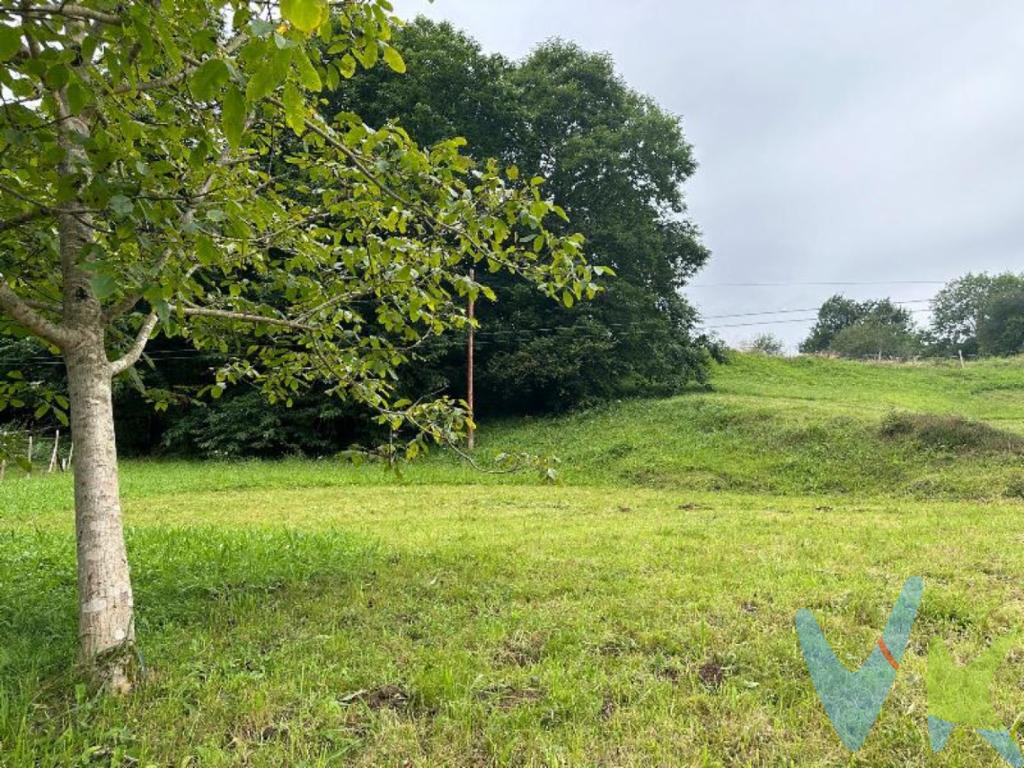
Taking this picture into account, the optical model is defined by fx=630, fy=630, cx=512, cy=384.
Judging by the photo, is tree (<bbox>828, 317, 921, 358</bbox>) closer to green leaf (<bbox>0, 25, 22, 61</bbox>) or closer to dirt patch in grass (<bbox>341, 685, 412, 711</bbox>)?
dirt patch in grass (<bbox>341, 685, 412, 711</bbox>)

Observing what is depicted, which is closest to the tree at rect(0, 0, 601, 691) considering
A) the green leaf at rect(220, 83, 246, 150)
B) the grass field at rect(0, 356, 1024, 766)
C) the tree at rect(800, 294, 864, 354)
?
the green leaf at rect(220, 83, 246, 150)

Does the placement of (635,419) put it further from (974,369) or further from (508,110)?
(974,369)

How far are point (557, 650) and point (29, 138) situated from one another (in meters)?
2.85

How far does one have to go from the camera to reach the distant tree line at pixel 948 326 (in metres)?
44.8

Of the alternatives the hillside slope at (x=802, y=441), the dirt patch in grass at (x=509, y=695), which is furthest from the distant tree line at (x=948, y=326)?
the dirt patch in grass at (x=509, y=695)

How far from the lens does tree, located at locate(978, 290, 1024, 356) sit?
42781mm

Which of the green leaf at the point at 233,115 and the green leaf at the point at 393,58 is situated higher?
the green leaf at the point at 393,58

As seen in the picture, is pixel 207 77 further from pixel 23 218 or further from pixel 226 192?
pixel 23 218

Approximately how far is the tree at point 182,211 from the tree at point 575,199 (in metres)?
15.4

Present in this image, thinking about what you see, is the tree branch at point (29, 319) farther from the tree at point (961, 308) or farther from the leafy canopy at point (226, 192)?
the tree at point (961, 308)

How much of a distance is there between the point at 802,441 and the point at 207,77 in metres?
13.6

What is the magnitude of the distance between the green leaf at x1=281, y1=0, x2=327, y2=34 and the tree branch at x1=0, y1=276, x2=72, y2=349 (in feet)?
6.88

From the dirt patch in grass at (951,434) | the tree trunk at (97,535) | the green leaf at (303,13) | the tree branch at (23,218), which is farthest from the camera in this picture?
the dirt patch in grass at (951,434)

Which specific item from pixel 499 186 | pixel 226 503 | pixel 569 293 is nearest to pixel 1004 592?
pixel 569 293
